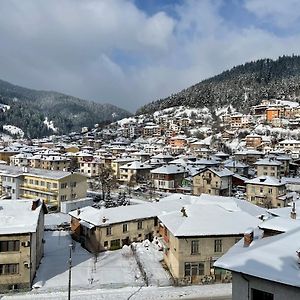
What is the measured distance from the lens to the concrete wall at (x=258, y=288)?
840cm

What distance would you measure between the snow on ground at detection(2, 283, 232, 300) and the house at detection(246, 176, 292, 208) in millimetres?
27077

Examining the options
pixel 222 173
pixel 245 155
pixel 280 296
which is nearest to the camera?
pixel 280 296

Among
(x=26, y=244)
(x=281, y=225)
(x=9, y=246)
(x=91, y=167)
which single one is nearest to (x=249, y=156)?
(x=91, y=167)

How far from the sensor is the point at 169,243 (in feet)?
76.4

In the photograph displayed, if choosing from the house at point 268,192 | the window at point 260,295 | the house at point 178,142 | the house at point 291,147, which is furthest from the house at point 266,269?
the house at point 178,142

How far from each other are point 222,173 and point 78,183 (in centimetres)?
2015

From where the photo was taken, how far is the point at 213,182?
175ft

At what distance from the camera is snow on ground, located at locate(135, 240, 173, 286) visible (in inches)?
841

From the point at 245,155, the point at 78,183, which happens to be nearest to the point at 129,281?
the point at 78,183

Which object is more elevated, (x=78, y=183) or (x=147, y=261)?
(x=78, y=183)

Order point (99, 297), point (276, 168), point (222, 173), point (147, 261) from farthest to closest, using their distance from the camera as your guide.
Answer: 1. point (276, 168)
2. point (222, 173)
3. point (147, 261)
4. point (99, 297)

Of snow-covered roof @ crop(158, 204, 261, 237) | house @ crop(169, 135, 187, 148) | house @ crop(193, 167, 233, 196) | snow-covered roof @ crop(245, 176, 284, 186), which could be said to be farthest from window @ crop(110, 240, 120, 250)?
house @ crop(169, 135, 187, 148)

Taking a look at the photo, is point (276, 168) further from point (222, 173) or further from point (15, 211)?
point (15, 211)

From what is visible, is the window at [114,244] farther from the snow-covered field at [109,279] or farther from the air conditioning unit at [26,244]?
the air conditioning unit at [26,244]
